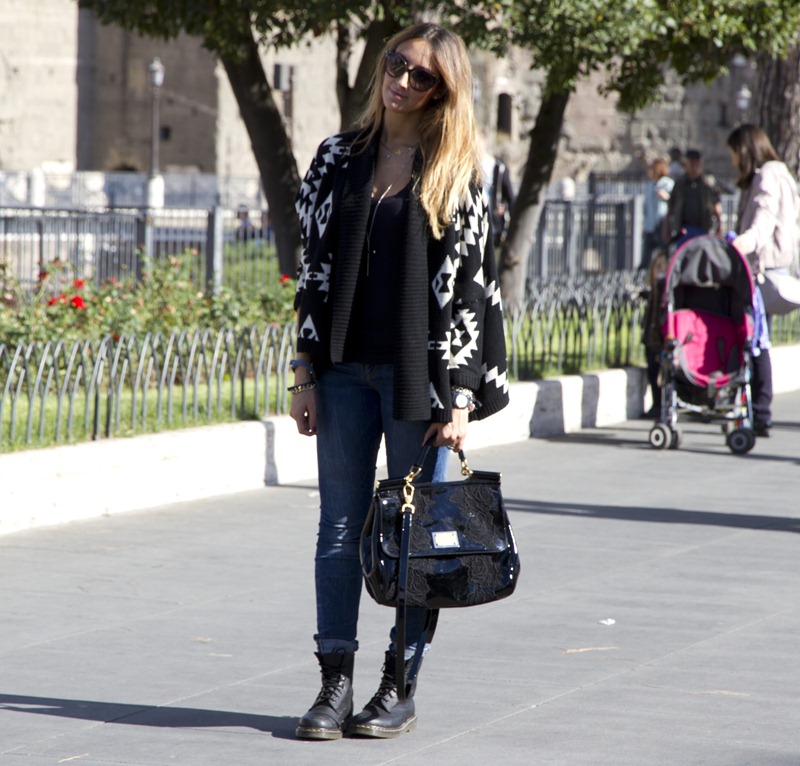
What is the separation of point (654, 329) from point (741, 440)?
801mm

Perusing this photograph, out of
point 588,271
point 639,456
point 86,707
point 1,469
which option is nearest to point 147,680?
point 86,707

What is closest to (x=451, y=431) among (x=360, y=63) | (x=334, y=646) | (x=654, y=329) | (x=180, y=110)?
(x=334, y=646)

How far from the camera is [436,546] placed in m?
4.02

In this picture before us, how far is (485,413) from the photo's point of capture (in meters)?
4.17

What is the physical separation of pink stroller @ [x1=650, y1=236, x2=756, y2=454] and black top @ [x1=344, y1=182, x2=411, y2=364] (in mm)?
5514

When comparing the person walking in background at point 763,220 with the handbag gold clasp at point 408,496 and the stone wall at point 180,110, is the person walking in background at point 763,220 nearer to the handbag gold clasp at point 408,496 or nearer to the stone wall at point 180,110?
the handbag gold clasp at point 408,496

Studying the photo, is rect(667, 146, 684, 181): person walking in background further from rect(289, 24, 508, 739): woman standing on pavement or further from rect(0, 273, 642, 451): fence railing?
rect(289, 24, 508, 739): woman standing on pavement

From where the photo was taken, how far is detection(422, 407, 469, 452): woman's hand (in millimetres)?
4066

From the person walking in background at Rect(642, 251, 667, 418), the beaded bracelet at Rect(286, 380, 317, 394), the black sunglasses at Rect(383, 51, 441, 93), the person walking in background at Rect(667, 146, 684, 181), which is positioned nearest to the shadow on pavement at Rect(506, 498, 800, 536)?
the person walking in background at Rect(642, 251, 667, 418)

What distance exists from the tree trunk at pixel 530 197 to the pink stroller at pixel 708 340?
188 inches

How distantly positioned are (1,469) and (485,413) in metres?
3.12

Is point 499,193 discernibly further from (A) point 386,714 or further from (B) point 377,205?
(A) point 386,714

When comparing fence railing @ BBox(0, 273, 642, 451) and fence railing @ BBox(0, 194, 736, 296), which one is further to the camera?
fence railing @ BBox(0, 194, 736, 296)

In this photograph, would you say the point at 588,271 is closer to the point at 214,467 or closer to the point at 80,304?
the point at 80,304
